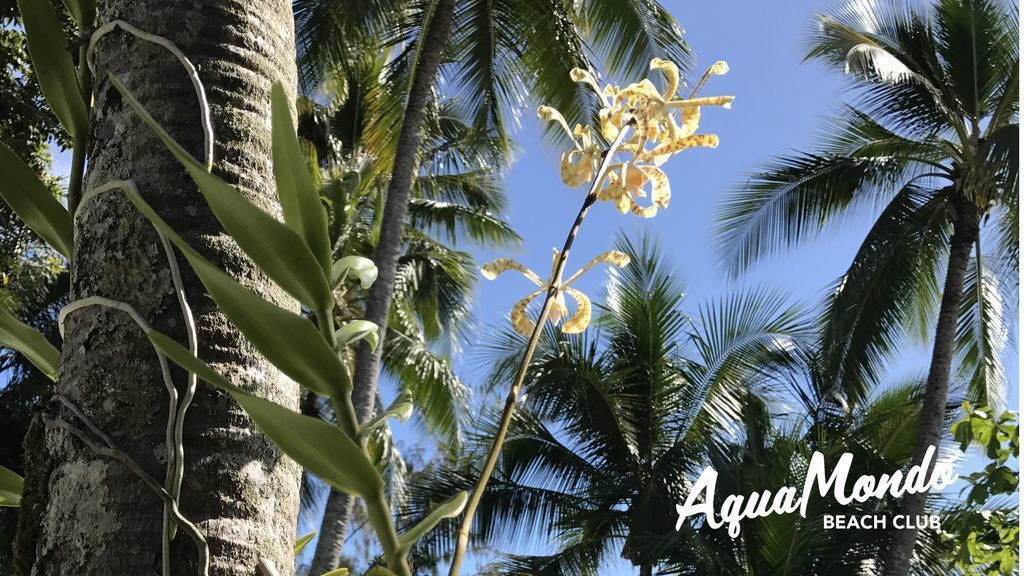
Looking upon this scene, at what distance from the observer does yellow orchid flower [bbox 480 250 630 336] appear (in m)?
0.49

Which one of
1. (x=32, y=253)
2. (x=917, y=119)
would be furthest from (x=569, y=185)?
(x=917, y=119)

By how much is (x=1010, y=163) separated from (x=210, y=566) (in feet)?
25.1

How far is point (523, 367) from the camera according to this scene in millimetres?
428

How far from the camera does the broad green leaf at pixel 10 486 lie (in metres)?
0.61

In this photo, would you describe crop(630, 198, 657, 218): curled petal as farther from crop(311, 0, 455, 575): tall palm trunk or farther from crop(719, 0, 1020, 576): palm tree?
crop(719, 0, 1020, 576): palm tree

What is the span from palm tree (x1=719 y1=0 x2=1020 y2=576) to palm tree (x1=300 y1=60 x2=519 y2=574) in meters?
2.73

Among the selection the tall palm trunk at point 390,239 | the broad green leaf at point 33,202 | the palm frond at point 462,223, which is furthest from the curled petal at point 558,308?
the palm frond at point 462,223

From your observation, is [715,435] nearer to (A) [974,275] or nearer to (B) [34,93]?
(A) [974,275]

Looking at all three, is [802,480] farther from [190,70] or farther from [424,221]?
[190,70]

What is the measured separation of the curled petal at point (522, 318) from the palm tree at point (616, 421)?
7.85 meters

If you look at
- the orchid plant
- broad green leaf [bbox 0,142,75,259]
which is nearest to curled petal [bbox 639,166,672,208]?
the orchid plant

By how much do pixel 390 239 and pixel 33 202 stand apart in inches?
225

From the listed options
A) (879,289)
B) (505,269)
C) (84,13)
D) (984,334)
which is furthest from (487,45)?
(505,269)

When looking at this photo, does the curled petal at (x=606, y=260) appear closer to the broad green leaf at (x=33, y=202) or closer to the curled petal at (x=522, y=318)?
the curled petal at (x=522, y=318)
